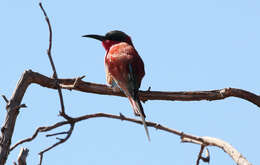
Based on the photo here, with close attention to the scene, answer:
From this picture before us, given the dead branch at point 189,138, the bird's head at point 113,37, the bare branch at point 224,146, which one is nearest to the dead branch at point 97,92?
the dead branch at point 189,138

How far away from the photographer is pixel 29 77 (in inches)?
120

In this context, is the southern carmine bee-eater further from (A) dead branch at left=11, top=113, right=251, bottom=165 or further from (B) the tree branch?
(A) dead branch at left=11, top=113, right=251, bottom=165

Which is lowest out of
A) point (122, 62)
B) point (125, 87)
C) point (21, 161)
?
point (21, 161)

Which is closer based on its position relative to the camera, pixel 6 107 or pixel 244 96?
pixel 6 107

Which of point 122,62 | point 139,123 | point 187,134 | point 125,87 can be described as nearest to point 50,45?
point 139,123

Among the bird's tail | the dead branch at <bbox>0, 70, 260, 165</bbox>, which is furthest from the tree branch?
the bird's tail

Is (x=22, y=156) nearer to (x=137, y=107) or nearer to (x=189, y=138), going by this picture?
(x=189, y=138)

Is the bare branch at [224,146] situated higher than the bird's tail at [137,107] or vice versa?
the bird's tail at [137,107]

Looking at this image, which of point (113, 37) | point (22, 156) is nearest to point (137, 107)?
point (22, 156)

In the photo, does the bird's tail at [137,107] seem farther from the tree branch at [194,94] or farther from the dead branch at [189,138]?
the dead branch at [189,138]

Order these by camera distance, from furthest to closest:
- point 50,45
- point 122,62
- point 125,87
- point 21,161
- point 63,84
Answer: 1. point 122,62
2. point 125,87
3. point 63,84
4. point 50,45
5. point 21,161

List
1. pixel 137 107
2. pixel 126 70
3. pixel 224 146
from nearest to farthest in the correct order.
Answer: pixel 224 146
pixel 137 107
pixel 126 70

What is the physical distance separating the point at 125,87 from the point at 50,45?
5.36ft

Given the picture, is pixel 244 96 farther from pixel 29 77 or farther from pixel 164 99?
pixel 29 77
